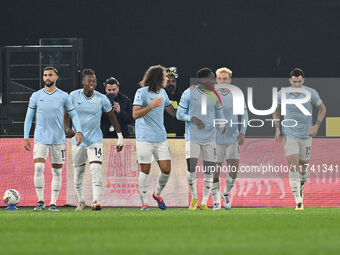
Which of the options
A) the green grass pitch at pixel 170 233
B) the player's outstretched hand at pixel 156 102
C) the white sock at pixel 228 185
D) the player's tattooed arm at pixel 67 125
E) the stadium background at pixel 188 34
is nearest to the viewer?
the green grass pitch at pixel 170 233

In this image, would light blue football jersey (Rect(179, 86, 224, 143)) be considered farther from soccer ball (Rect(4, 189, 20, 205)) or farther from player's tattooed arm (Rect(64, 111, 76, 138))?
soccer ball (Rect(4, 189, 20, 205))

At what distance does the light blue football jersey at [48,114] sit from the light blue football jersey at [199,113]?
1.73 m

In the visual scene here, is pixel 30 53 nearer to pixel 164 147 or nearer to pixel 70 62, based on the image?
pixel 70 62

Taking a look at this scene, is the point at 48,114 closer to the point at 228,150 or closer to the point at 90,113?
the point at 90,113

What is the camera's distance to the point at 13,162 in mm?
16359

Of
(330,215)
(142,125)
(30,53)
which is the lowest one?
(330,215)

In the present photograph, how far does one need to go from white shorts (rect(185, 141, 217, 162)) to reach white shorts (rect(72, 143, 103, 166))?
1.32 m

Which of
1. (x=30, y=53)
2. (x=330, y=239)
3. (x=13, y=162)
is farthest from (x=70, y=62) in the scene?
(x=330, y=239)

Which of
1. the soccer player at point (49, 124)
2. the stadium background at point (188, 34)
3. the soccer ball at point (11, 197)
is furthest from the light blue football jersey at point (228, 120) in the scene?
the stadium background at point (188, 34)

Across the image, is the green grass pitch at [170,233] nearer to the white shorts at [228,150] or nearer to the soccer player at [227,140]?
the soccer player at [227,140]

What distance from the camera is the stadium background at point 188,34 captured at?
21047 mm

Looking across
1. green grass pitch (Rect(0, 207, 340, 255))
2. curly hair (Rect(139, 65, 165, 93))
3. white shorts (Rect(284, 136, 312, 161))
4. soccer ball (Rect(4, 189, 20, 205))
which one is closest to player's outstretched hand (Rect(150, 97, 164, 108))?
curly hair (Rect(139, 65, 165, 93))

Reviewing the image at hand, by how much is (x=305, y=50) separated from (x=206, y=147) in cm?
738

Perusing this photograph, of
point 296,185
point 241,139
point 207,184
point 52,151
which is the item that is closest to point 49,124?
point 52,151
